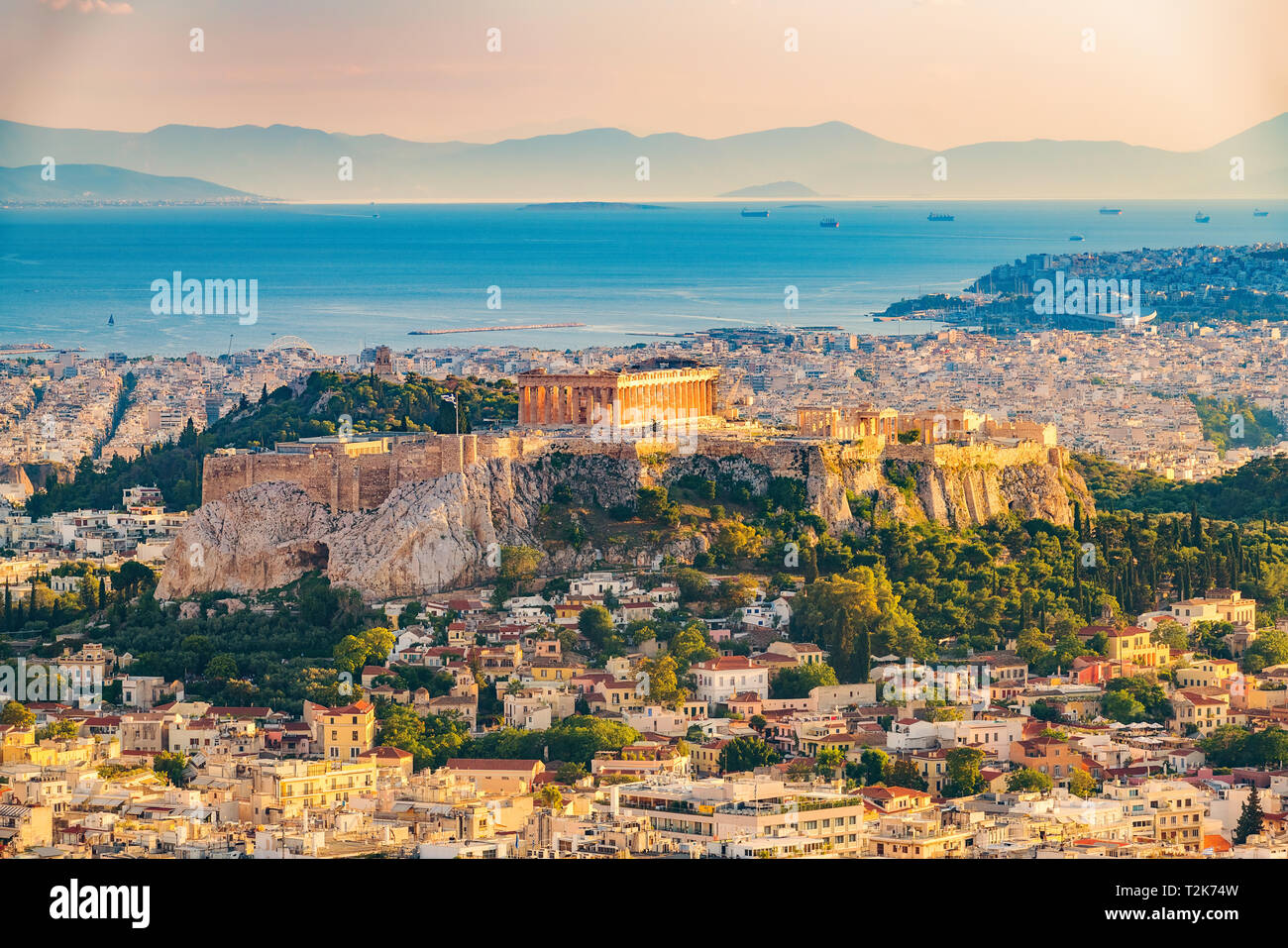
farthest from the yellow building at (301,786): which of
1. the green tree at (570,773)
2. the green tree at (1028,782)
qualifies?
the green tree at (1028,782)

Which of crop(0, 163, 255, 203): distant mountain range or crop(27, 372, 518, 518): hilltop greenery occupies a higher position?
crop(0, 163, 255, 203): distant mountain range

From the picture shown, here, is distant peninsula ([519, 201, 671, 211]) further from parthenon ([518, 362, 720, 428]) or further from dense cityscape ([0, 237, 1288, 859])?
parthenon ([518, 362, 720, 428])

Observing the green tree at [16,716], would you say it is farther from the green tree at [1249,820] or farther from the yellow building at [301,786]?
the green tree at [1249,820]

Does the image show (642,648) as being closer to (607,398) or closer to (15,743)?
(607,398)

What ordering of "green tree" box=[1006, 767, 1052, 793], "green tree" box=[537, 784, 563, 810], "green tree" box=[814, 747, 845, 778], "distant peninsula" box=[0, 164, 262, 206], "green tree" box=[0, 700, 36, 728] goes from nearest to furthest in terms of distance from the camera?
"green tree" box=[537, 784, 563, 810], "green tree" box=[1006, 767, 1052, 793], "green tree" box=[814, 747, 845, 778], "green tree" box=[0, 700, 36, 728], "distant peninsula" box=[0, 164, 262, 206]

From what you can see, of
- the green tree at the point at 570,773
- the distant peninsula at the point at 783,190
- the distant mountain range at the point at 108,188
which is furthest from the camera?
the distant mountain range at the point at 108,188

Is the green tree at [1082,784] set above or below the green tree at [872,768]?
below

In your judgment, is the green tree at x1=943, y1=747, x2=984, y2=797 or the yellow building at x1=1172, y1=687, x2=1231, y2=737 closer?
the green tree at x1=943, y1=747, x2=984, y2=797

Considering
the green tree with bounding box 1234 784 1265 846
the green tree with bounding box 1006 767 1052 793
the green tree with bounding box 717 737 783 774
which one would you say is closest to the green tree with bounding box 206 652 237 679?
the green tree with bounding box 717 737 783 774
